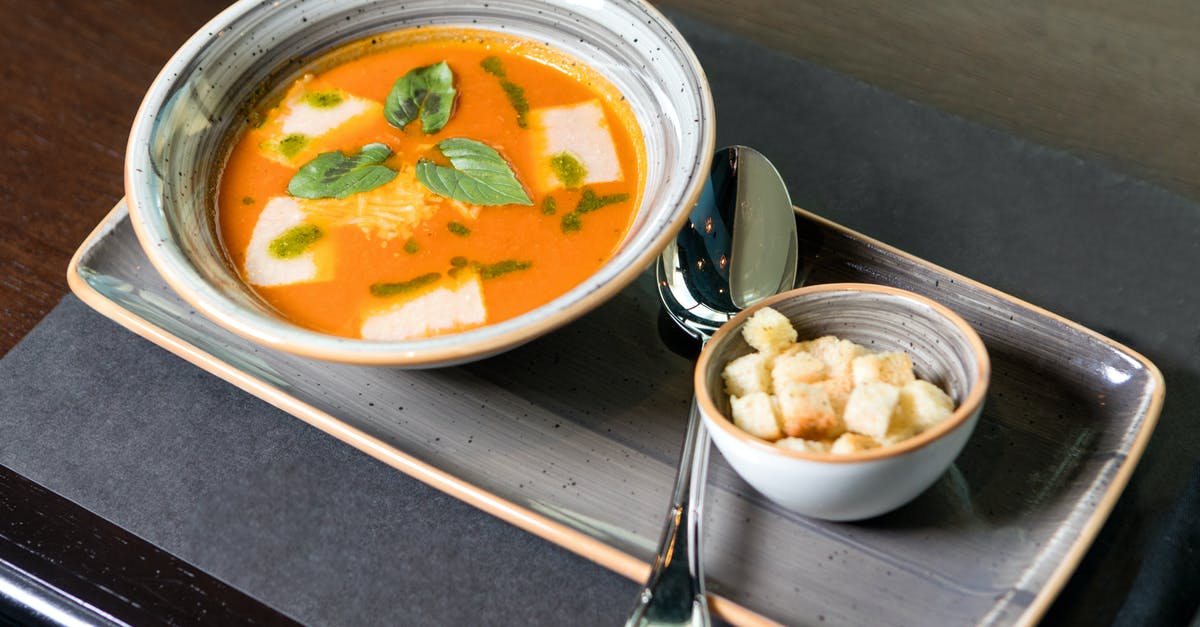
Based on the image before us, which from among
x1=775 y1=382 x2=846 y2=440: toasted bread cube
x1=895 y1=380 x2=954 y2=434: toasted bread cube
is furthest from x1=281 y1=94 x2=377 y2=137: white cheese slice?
x1=895 y1=380 x2=954 y2=434: toasted bread cube

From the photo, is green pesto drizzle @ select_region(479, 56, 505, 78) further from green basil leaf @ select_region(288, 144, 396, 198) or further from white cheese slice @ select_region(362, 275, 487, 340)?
white cheese slice @ select_region(362, 275, 487, 340)

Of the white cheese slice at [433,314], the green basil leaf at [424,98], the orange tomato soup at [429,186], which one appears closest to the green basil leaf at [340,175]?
the orange tomato soup at [429,186]

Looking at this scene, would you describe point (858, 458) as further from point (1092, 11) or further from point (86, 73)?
point (1092, 11)

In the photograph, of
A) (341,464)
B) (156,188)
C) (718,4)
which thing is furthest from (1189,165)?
(156,188)

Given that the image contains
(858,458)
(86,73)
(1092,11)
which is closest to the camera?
(858,458)

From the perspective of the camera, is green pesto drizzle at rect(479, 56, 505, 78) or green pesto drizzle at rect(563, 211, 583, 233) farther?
green pesto drizzle at rect(479, 56, 505, 78)

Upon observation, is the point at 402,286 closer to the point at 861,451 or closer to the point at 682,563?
the point at 682,563
